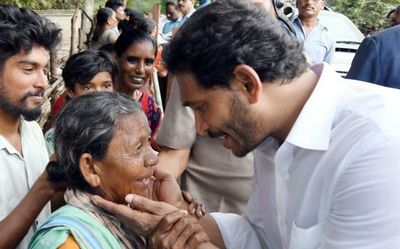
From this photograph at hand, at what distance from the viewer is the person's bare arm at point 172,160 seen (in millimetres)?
2281

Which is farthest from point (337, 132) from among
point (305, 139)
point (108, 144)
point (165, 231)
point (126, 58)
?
point (126, 58)

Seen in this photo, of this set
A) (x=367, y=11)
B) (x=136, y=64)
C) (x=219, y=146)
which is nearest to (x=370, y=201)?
(x=219, y=146)

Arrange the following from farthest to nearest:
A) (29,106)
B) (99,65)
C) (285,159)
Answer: (99,65), (29,106), (285,159)

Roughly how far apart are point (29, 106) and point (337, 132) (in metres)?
1.32

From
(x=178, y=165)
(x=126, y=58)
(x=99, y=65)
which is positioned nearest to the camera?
(x=178, y=165)

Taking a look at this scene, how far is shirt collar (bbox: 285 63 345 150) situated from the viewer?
1431 mm

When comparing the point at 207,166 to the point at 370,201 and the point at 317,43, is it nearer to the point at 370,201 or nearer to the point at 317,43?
the point at 370,201

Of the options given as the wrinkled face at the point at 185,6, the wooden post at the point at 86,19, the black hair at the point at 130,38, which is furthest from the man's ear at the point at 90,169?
the wrinkled face at the point at 185,6

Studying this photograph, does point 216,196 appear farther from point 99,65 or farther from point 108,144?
point 99,65

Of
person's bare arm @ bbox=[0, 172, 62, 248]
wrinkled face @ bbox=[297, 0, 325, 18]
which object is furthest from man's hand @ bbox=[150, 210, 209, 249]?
wrinkled face @ bbox=[297, 0, 325, 18]

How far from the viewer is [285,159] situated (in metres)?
1.54

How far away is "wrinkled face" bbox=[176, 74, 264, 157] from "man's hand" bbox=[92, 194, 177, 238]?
1.18ft

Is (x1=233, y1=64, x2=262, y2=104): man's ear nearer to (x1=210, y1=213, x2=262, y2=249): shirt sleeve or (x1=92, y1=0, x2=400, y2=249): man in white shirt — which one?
(x1=92, y1=0, x2=400, y2=249): man in white shirt

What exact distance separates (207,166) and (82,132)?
872 millimetres
